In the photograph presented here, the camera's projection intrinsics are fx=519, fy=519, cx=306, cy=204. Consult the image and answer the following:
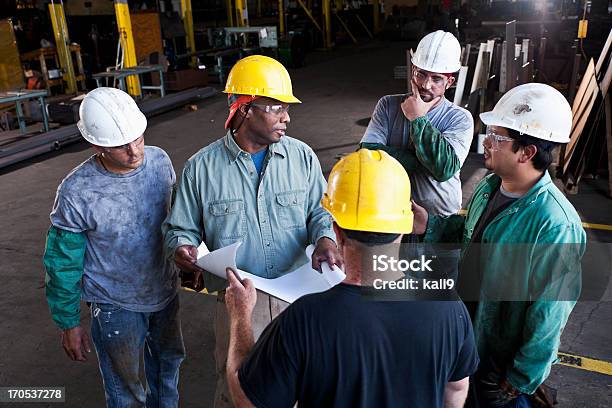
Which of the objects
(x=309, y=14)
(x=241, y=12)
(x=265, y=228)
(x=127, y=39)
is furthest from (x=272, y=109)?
(x=309, y=14)

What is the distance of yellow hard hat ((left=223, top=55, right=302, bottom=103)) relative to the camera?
2385mm

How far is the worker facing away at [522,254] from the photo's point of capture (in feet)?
6.51

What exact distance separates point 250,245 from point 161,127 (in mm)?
8690

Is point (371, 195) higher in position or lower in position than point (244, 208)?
higher

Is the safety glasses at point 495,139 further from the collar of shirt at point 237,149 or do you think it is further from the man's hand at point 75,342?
the man's hand at point 75,342

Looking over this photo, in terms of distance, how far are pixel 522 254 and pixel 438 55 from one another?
1434mm

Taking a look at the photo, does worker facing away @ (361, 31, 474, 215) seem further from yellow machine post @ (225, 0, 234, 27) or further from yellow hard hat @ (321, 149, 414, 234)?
yellow machine post @ (225, 0, 234, 27)

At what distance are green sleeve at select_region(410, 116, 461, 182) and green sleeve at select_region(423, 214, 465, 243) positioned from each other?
28cm

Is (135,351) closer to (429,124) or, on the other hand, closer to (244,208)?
(244,208)

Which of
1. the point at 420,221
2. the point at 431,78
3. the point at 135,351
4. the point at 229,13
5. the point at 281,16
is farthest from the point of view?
the point at 281,16

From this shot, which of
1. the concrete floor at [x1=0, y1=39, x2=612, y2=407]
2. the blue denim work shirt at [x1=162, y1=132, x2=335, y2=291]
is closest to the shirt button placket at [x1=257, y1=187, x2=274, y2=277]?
the blue denim work shirt at [x1=162, y1=132, x2=335, y2=291]

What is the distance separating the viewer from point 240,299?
177 centimetres

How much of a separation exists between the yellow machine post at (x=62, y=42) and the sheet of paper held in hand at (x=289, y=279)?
11243 mm

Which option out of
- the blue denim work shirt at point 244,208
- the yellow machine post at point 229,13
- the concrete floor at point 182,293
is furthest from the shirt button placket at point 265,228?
the yellow machine post at point 229,13
